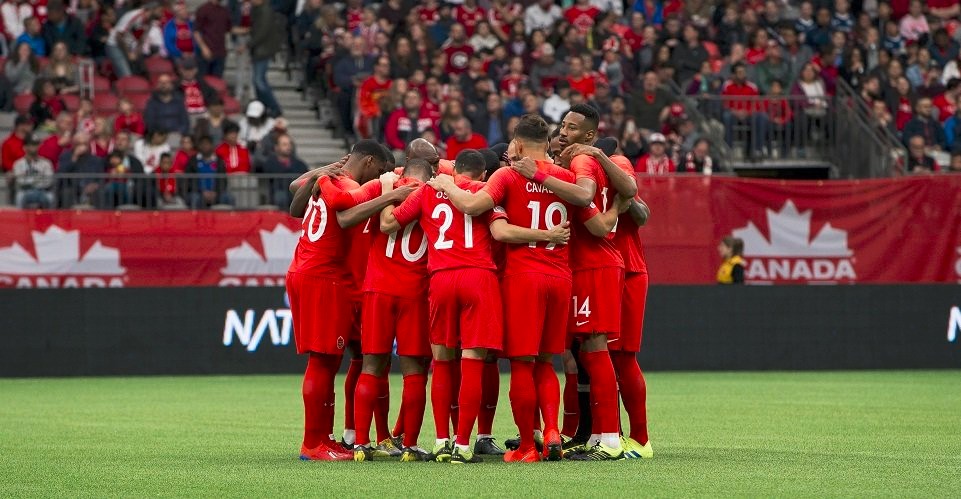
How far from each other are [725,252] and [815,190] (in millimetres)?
1584

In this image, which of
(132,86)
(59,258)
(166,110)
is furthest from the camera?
(132,86)

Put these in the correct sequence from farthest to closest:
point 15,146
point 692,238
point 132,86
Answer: point 132,86 → point 15,146 → point 692,238

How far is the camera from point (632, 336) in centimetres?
1090

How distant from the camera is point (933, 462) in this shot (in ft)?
34.1

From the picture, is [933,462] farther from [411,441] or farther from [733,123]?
[733,123]

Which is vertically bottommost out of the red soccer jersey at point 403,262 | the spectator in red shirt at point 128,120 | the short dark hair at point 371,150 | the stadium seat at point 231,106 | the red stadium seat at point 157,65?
the red soccer jersey at point 403,262

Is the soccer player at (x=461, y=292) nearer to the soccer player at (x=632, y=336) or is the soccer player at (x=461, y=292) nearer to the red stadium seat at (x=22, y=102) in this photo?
the soccer player at (x=632, y=336)

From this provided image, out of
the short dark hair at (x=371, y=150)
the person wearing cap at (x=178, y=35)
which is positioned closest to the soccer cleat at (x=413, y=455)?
the short dark hair at (x=371, y=150)

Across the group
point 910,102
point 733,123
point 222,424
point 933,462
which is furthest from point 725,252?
point 933,462

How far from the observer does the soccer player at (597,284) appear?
10.5 metres

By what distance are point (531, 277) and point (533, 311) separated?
217 mm

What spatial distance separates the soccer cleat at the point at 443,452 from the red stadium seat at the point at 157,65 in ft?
50.2

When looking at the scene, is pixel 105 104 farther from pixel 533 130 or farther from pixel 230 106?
pixel 533 130

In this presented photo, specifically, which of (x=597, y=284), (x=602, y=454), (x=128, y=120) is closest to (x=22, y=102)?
(x=128, y=120)
